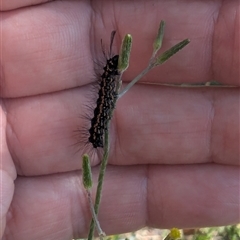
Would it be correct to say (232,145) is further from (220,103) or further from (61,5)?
(61,5)

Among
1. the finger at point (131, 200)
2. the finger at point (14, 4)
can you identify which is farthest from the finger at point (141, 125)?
the finger at point (14, 4)

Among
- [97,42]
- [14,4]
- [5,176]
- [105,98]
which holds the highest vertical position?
[14,4]

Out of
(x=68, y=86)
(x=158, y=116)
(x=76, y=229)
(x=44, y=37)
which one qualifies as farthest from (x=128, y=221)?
(x=44, y=37)

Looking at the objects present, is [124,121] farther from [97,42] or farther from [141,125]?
[97,42]

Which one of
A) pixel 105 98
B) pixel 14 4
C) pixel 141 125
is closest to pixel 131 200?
pixel 141 125

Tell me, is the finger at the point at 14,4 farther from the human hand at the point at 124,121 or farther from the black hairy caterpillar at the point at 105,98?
the black hairy caterpillar at the point at 105,98

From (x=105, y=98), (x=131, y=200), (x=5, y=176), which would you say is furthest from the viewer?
(x=131, y=200)

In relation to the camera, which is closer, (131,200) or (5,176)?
(5,176)
